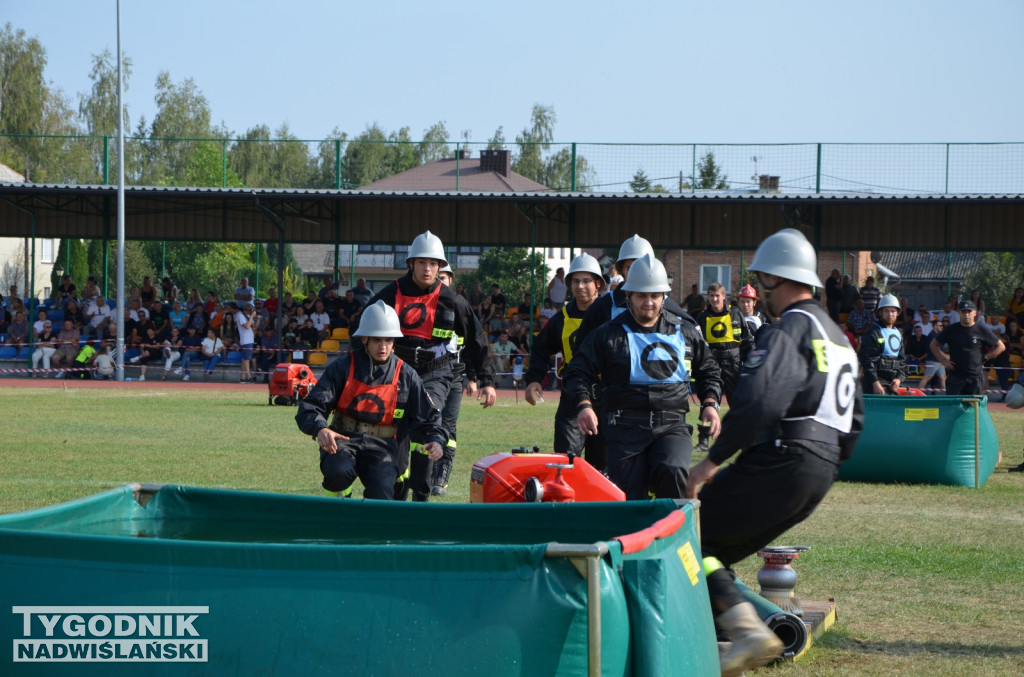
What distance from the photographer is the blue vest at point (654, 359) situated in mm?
6852

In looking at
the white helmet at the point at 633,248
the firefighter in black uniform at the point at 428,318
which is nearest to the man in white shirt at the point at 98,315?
the firefighter in black uniform at the point at 428,318

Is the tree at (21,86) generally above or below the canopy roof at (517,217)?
above

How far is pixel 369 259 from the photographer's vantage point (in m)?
77.6

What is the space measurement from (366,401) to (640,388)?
6.19ft

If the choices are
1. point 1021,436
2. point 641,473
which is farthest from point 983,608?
point 1021,436

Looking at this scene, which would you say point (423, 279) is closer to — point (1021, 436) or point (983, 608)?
point (983, 608)

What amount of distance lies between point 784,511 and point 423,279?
4.87m

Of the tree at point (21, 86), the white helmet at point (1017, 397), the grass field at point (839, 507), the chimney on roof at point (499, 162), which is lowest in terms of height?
the grass field at point (839, 507)

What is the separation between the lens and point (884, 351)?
1448 centimetres

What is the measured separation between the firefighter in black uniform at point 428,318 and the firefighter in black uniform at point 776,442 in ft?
14.5

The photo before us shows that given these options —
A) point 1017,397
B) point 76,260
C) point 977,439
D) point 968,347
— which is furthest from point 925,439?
point 76,260

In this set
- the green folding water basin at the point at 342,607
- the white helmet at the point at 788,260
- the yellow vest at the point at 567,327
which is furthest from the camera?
the yellow vest at the point at 567,327

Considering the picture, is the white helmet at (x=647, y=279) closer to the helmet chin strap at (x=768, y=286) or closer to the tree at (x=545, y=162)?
the helmet chin strap at (x=768, y=286)

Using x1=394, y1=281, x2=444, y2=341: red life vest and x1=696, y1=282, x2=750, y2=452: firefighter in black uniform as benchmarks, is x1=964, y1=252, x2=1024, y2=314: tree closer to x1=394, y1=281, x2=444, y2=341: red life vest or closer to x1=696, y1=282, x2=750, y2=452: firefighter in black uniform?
x1=696, y1=282, x2=750, y2=452: firefighter in black uniform
